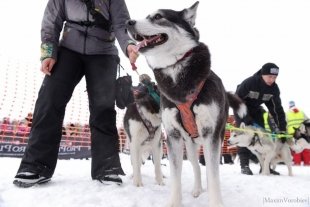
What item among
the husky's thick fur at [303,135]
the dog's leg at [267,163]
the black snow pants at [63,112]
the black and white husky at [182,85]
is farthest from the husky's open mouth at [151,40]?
the husky's thick fur at [303,135]

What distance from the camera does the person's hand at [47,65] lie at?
275 cm

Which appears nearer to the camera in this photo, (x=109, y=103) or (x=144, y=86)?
(x=109, y=103)

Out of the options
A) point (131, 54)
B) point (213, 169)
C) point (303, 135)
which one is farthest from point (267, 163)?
point (131, 54)

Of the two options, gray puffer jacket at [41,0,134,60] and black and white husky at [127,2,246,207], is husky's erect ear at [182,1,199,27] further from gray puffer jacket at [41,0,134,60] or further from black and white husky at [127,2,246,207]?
gray puffer jacket at [41,0,134,60]

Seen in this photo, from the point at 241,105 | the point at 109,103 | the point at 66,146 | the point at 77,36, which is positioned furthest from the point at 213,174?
the point at 66,146

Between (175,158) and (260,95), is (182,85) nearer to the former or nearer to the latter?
(175,158)

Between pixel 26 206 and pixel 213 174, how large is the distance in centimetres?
125

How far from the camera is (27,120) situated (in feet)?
22.9

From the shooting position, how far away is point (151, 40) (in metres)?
2.31

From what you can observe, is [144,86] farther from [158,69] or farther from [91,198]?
[91,198]

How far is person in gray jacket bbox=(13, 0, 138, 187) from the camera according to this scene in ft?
8.95

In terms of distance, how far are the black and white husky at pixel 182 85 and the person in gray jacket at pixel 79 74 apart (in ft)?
1.51

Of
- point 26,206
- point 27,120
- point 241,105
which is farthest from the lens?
point 27,120

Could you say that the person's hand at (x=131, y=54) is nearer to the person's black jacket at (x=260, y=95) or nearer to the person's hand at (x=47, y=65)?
the person's hand at (x=47, y=65)
